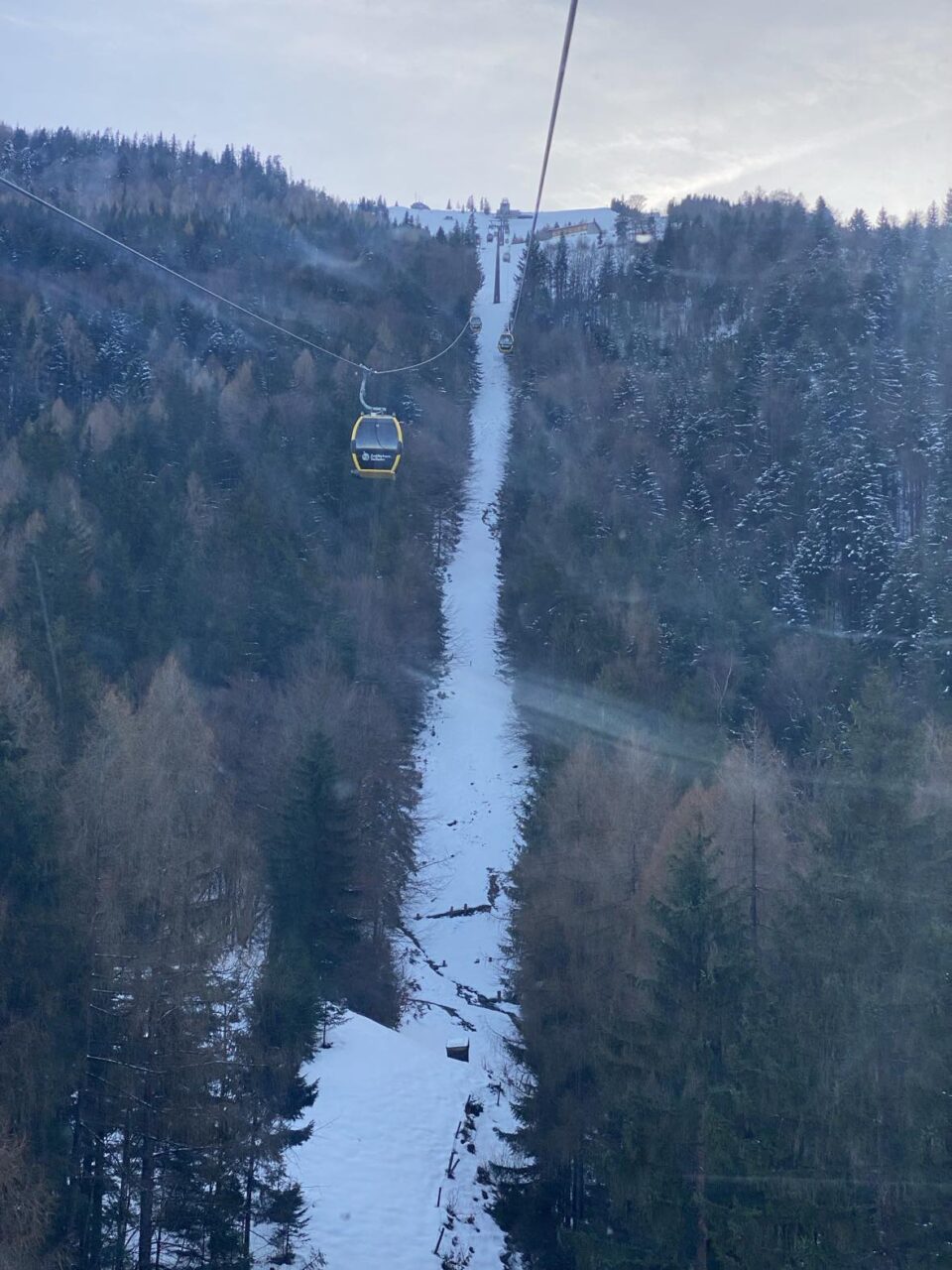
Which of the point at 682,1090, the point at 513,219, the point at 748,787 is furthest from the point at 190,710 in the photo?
the point at 513,219

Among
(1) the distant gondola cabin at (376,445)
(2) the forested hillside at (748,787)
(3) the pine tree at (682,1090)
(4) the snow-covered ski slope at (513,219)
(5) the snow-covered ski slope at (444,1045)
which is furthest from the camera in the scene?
(4) the snow-covered ski slope at (513,219)

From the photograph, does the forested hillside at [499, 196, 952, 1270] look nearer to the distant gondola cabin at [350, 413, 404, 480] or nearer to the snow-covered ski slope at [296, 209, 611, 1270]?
the snow-covered ski slope at [296, 209, 611, 1270]

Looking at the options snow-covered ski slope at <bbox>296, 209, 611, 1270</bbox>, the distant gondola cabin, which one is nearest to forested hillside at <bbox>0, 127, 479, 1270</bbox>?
snow-covered ski slope at <bbox>296, 209, 611, 1270</bbox>

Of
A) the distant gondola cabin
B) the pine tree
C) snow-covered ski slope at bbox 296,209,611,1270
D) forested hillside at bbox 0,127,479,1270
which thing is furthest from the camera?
snow-covered ski slope at bbox 296,209,611,1270

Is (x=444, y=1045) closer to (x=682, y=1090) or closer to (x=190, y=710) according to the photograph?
(x=190, y=710)

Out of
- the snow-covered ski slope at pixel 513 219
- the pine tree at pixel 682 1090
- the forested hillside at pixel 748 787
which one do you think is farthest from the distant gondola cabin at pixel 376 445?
the snow-covered ski slope at pixel 513 219

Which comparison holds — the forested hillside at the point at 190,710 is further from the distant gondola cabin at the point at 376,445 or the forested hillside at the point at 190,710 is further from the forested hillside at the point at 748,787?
the distant gondola cabin at the point at 376,445

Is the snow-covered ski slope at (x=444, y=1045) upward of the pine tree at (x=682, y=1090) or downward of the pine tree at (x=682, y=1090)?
downward
